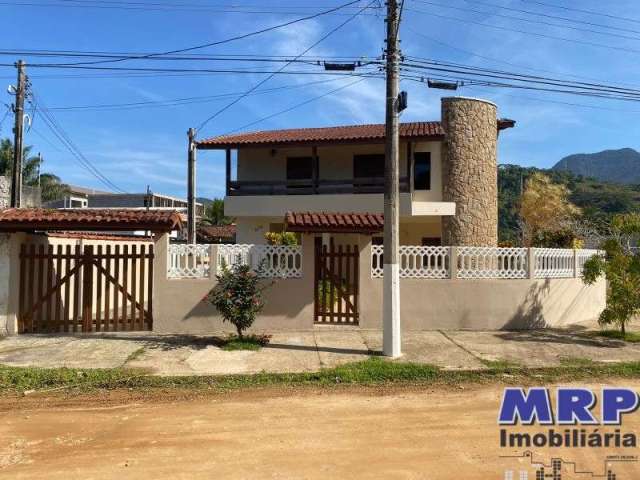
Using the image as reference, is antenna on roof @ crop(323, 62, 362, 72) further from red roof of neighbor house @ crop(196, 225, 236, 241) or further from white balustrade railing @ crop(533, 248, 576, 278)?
red roof of neighbor house @ crop(196, 225, 236, 241)

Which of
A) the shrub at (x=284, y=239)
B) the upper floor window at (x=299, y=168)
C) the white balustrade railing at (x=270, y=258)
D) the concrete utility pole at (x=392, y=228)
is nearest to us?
the concrete utility pole at (x=392, y=228)

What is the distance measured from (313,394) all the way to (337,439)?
63.1 inches

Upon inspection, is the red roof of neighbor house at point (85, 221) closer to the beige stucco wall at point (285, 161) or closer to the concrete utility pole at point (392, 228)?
the concrete utility pole at point (392, 228)

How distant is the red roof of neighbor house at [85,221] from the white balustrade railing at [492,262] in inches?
232

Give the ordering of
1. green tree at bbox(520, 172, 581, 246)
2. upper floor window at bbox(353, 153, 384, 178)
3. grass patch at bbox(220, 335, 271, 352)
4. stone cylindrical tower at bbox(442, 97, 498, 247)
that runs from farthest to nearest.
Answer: green tree at bbox(520, 172, 581, 246)
upper floor window at bbox(353, 153, 384, 178)
stone cylindrical tower at bbox(442, 97, 498, 247)
grass patch at bbox(220, 335, 271, 352)

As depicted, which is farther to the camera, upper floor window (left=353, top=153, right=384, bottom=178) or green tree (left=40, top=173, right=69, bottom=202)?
green tree (left=40, top=173, right=69, bottom=202)

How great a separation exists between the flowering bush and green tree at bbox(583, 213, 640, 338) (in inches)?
259

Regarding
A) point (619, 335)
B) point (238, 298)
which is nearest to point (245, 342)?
point (238, 298)

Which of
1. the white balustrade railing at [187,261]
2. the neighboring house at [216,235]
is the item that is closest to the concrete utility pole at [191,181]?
the white balustrade railing at [187,261]

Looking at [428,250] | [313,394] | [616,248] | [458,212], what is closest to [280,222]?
[458,212]

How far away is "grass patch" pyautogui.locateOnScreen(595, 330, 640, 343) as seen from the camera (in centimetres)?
949

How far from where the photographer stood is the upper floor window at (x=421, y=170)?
754 inches

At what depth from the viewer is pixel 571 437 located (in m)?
4.54

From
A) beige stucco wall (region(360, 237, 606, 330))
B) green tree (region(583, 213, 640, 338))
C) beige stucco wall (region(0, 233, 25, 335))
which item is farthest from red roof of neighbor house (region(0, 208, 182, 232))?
green tree (region(583, 213, 640, 338))
